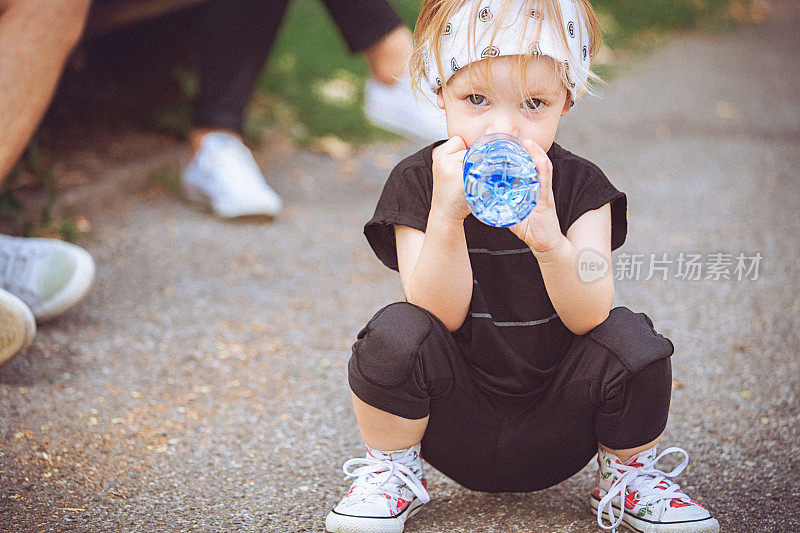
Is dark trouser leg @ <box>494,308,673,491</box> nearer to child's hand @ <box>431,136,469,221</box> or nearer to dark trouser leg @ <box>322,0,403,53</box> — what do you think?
child's hand @ <box>431,136,469,221</box>

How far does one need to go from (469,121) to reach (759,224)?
5.76ft

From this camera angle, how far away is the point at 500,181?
1.14 meters

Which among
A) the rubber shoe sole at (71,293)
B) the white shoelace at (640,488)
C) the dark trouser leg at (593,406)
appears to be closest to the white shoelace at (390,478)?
the dark trouser leg at (593,406)

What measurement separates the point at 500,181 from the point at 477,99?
0.16 metres

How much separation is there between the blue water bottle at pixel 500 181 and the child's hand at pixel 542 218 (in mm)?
19

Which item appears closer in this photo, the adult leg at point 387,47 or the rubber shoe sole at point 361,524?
the rubber shoe sole at point 361,524

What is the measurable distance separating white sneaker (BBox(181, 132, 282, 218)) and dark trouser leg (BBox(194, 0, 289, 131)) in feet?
0.29

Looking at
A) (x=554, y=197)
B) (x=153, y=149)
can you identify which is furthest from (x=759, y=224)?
(x=153, y=149)

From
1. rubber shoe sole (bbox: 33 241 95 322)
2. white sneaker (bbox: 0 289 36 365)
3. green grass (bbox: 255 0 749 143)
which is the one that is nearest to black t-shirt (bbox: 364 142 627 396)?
white sneaker (bbox: 0 289 36 365)

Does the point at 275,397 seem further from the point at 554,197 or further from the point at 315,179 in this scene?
the point at 315,179

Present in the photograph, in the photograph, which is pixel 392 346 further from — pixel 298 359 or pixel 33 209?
pixel 33 209

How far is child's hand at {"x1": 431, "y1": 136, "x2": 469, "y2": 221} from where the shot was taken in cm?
119

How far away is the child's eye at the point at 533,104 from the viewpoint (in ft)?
4.03

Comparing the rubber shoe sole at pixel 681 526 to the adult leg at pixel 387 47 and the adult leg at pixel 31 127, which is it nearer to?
the adult leg at pixel 31 127
